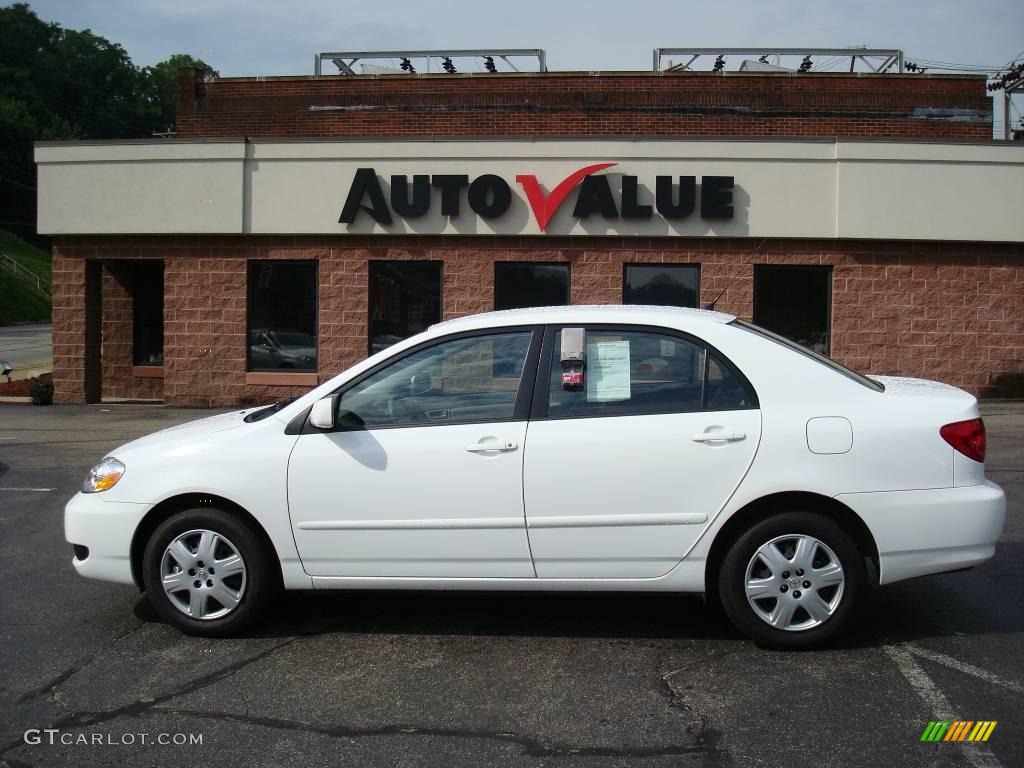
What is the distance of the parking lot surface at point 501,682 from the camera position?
11.6 ft

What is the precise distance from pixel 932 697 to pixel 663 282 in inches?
441

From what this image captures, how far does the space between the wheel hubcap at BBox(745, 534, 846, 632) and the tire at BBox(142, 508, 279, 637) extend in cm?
243

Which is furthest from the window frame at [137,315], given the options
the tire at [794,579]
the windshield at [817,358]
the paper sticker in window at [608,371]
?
the tire at [794,579]

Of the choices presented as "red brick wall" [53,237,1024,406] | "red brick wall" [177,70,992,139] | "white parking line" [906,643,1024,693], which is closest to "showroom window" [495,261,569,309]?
"red brick wall" [53,237,1024,406]

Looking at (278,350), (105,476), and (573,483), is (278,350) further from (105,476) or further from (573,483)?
(573,483)

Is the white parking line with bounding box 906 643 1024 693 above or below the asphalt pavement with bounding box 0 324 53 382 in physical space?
below

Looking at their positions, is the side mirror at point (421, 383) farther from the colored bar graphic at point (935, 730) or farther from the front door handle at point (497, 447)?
the colored bar graphic at point (935, 730)

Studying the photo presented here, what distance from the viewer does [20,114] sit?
230 ft

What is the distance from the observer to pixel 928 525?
14.6 feet

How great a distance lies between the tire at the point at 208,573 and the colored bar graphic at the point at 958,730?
3.08m

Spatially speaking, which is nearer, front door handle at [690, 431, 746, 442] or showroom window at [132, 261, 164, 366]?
front door handle at [690, 431, 746, 442]

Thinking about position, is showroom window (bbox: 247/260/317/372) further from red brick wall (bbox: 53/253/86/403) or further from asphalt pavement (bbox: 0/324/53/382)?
asphalt pavement (bbox: 0/324/53/382)

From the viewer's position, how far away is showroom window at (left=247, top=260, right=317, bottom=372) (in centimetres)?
1523

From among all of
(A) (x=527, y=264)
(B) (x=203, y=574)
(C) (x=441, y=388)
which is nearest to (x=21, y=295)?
(A) (x=527, y=264)
